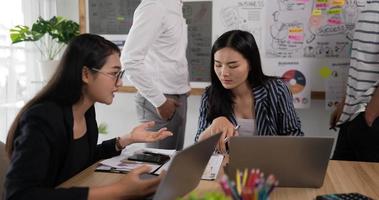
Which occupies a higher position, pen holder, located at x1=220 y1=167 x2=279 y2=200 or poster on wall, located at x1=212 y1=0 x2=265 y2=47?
poster on wall, located at x1=212 y1=0 x2=265 y2=47

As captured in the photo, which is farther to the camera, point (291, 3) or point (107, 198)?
point (291, 3)

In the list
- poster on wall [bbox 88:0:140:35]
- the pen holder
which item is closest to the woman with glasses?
the pen holder

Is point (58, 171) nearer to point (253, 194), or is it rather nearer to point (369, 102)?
point (253, 194)

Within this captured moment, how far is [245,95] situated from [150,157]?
65 cm

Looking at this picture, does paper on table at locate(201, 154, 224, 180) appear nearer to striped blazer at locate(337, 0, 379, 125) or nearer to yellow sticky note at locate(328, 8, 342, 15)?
striped blazer at locate(337, 0, 379, 125)

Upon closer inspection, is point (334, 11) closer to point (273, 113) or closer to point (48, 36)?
point (273, 113)

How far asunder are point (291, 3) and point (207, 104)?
111 centimetres

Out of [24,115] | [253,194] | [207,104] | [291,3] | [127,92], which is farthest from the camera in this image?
[127,92]

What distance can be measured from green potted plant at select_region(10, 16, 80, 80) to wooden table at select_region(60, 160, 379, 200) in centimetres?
122

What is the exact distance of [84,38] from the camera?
1271mm

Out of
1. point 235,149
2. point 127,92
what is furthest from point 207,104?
point 127,92

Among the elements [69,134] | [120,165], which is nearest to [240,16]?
[120,165]

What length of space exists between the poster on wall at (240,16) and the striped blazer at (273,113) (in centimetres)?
87

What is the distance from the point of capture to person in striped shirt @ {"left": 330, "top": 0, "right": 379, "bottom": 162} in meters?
1.97
